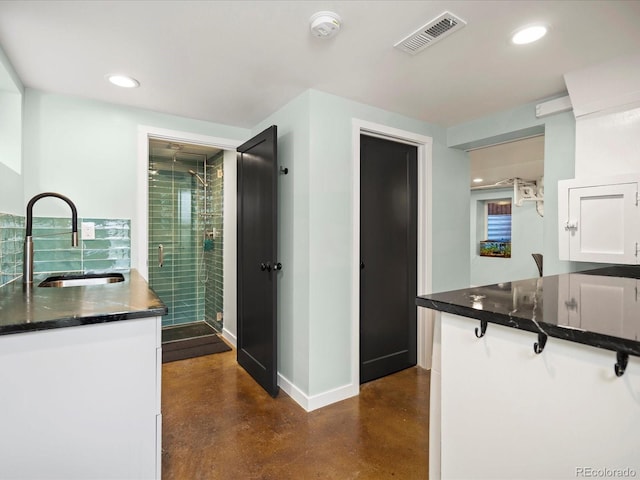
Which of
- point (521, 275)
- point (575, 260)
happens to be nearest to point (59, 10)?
point (575, 260)

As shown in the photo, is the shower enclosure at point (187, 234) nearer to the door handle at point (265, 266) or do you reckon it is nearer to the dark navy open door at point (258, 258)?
the dark navy open door at point (258, 258)

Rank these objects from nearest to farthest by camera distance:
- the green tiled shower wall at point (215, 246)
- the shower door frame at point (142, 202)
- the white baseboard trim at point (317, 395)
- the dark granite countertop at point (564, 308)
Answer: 1. the dark granite countertop at point (564, 308)
2. the white baseboard trim at point (317, 395)
3. the shower door frame at point (142, 202)
4. the green tiled shower wall at point (215, 246)

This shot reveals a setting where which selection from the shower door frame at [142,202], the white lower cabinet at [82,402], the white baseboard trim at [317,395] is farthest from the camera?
the shower door frame at [142,202]

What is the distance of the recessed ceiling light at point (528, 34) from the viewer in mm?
1631

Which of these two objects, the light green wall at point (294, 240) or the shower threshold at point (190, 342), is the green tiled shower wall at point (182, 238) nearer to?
the shower threshold at point (190, 342)

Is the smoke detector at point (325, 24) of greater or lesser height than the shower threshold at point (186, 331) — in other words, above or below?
above

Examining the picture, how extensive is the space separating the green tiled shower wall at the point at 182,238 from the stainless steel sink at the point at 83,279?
179 cm

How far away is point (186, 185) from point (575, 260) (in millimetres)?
4326

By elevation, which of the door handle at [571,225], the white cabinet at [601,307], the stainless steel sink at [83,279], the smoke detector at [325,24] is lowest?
the stainless steel sink at [83,279]

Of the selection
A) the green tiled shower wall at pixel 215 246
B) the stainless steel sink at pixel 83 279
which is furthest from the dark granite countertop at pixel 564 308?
the green tiled shower wall at pixel 215 246

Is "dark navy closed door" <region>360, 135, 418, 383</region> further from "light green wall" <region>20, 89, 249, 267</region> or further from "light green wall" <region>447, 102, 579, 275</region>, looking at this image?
"light green wall" <region>20, 89, 249, 267</region>

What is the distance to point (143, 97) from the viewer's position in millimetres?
2459

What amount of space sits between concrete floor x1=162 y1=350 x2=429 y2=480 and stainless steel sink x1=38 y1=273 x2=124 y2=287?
99cm

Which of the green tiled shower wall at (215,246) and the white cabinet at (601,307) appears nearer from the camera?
the white cabinet at (601,307)
